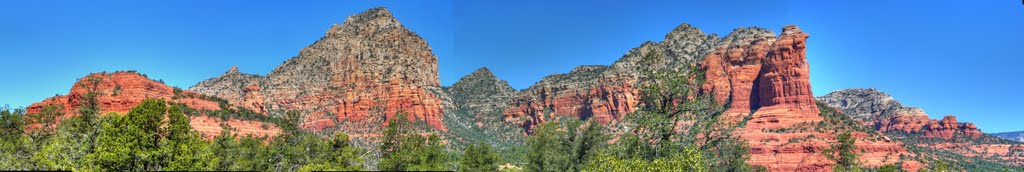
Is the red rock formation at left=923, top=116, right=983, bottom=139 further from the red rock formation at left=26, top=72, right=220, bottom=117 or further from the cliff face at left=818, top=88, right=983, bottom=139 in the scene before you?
the red rock formation at left=26, top=72, right=220, bottom=117

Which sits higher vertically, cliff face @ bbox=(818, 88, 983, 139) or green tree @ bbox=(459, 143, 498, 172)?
cliff face @ bbox=(818, 88, 983, 139)

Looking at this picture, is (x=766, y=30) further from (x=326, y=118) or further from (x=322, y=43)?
(x=322, y=43)

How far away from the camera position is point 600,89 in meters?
149

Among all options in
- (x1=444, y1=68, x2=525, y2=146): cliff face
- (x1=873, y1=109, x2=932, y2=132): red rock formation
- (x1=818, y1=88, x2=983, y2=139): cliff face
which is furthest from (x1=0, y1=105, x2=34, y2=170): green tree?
(x1=873, y1=109, x2=932, y2=132): red rock formation

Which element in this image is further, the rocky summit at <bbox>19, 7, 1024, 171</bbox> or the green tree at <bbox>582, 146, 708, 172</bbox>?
the rocky summit at <bbox>19, 7, 1024, 171</bbox>

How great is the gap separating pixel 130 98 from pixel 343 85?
72.9m

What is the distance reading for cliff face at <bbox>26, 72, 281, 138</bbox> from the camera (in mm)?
58406

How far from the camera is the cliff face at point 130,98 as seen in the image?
58406 millimetres

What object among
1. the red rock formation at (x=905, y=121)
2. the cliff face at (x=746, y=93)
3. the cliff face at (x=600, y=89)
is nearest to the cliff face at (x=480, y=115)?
the cliff face at (x=600, y=89)

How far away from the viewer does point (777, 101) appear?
10894cm

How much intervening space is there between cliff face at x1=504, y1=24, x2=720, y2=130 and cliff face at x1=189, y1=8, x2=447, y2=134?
3199 centimetres

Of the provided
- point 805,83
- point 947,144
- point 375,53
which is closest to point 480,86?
point 375,53

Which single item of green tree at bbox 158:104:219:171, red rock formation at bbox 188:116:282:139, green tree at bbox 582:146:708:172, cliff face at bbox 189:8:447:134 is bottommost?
green tree at bbox 582:146:708:172

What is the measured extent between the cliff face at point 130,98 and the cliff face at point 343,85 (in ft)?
145
